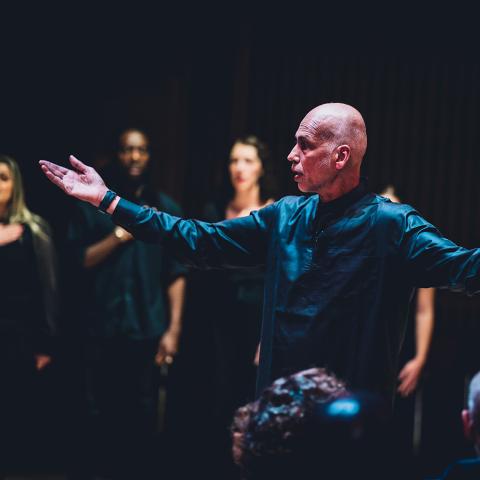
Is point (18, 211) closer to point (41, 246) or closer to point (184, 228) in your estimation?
point (41, 246)

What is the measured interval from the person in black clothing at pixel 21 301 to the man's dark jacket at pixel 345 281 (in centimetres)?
192

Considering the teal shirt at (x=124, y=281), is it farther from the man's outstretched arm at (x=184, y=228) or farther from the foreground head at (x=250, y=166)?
the man's outstretched arm at (x=184, y=228)

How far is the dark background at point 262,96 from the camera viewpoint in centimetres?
566

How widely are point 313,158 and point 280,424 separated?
1545 millimetres

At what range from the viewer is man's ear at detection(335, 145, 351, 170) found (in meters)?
2.98

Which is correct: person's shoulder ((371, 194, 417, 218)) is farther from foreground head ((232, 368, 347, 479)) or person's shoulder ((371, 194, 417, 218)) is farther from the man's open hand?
foreground head ((232, 368, 347, 479))

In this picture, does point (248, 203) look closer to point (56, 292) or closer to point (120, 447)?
point (56, 292)

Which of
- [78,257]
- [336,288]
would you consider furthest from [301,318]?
[78,257]

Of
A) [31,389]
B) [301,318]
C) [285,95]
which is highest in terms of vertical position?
[285,95]

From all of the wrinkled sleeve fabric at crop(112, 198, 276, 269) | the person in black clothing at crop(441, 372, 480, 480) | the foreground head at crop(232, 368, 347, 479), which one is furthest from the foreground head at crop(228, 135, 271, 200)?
the foreground head at crop(232, 368, 347, 479)

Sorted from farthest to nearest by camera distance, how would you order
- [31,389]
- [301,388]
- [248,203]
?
[248,203] → [31,389] → [301,388]

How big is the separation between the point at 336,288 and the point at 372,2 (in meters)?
3.42

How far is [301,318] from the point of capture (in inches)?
115

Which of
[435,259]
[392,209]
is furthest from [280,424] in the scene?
[392,209]
